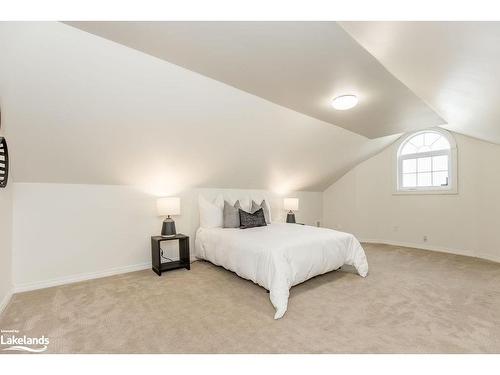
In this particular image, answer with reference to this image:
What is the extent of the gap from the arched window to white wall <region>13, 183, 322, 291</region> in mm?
4541

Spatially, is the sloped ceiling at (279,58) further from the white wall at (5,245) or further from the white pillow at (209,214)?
the white pillow at (209,214)

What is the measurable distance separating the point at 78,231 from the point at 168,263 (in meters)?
1.21

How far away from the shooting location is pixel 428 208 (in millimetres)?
4617

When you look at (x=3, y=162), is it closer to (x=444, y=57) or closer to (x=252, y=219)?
(x=252, y=219)

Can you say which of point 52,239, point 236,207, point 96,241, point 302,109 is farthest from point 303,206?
point 52,239

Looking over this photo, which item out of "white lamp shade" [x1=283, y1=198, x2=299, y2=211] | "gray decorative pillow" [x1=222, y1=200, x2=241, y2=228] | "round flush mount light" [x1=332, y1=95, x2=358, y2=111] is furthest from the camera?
"white lamp shade" [x1=283, y1=198, x2=299, y2=211]

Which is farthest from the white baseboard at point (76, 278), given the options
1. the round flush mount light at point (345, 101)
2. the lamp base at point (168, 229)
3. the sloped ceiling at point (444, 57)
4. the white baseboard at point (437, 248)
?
the white baseboard at point (437, 248)

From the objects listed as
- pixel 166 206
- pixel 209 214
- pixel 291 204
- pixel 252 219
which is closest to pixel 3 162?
pixel 166 206

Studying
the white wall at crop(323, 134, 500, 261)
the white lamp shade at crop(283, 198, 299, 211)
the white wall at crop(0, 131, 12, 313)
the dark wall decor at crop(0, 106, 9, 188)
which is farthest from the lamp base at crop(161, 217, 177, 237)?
the white wall at crop(323, 134, 500, 261)

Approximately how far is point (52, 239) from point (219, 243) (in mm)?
1955

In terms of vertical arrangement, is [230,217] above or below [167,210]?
below

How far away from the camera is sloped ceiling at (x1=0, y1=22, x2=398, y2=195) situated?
6.04 ft

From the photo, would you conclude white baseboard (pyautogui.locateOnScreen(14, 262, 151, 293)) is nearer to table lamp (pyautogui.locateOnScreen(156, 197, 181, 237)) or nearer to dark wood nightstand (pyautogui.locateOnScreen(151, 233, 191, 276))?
dark wood nightstand (pyautogui.locateOnScreen(151, 233, 191, 276))

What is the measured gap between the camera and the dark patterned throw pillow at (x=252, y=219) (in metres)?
3.76
